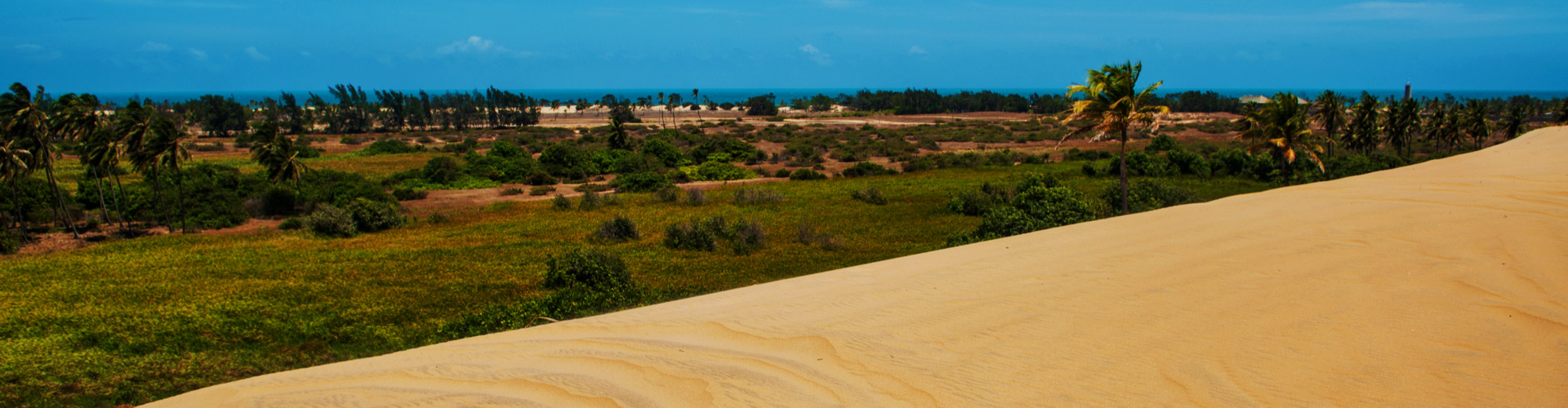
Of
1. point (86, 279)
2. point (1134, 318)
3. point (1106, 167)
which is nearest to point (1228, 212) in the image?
point (1134, 318)

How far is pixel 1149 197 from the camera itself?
881 inches

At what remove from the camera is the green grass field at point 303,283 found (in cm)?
845

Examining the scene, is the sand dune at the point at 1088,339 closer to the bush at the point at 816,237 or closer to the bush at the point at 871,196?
the bush at the point at 816,237

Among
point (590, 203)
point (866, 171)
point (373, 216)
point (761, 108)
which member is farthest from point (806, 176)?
point (761, 108)

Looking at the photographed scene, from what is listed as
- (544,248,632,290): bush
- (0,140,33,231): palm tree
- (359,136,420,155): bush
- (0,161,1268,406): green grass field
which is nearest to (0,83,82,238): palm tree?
(0,140,33,231): palm tree

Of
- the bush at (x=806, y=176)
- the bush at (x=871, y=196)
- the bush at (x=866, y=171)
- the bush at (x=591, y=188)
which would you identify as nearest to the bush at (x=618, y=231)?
the bush at (x=871, y=196)

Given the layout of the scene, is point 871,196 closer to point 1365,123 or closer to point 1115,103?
point 1115,103

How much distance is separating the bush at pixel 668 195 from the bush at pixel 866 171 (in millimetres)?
11959

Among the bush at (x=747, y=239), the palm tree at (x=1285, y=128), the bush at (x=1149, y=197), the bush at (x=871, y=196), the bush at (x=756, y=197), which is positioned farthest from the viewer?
the palm tree at (x=1285, y=128)

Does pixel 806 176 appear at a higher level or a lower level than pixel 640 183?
lower

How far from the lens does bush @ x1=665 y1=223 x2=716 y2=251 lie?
16.2 metres

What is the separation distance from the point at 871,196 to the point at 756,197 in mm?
3861

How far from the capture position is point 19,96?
60.8ft

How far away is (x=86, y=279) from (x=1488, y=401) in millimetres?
19055
